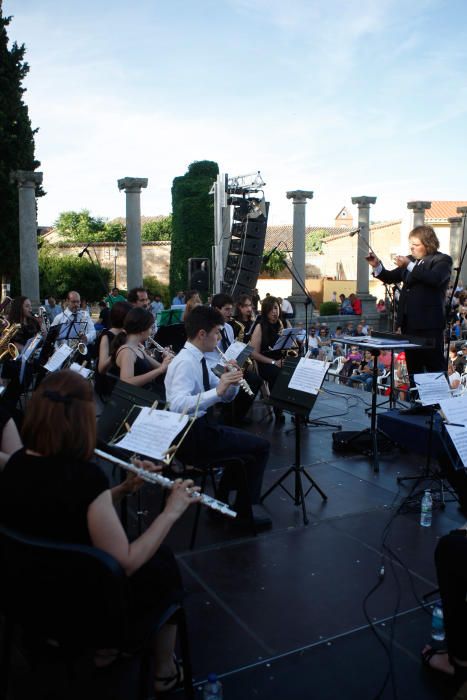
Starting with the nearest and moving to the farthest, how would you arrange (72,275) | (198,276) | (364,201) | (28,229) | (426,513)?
1. (426,513)
2. (198,276)
3. (28,229)
4. (364,201)
5. (72,275)

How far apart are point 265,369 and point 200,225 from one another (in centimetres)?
2351

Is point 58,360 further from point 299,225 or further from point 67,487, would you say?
point 299,225

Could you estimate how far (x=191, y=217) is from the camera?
29750mm

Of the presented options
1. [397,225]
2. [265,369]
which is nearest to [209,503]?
[265,369]

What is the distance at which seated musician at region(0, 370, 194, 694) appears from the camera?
6.35 feet

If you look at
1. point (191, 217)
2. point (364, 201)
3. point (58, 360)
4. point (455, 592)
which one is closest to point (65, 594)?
point (455, 592)

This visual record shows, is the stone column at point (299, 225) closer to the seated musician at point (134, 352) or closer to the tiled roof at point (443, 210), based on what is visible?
the seated musician at point (134, 352)

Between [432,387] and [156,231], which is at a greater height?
[156,231]

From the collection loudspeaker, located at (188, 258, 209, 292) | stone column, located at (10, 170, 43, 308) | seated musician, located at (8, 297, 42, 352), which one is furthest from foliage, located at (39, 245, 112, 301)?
seated musician, located at (8, 297, 42, 352)

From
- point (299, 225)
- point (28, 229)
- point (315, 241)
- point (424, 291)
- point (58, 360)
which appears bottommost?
point (58, 360)

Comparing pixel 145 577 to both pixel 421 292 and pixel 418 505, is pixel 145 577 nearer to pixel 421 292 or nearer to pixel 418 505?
pixel 418 505

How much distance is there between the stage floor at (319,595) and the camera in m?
2.55

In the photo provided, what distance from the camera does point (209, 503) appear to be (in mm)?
2260

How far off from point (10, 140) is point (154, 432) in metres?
20.6
